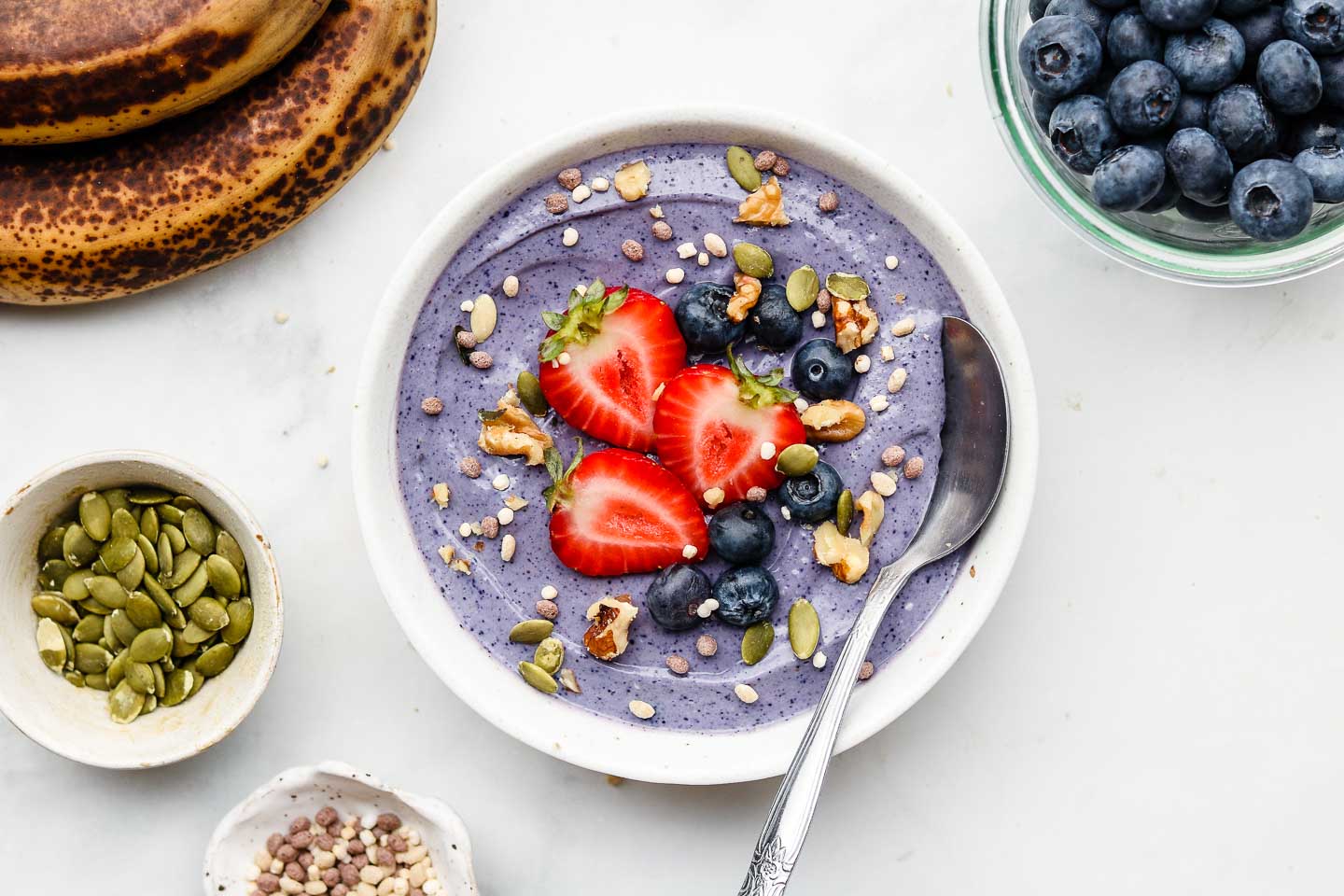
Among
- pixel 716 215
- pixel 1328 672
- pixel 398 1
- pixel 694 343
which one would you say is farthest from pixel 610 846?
pixel 398 1

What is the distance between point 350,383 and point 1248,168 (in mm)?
1044

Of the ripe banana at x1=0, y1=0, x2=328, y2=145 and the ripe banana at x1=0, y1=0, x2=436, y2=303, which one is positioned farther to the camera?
the ripe banana at x1=0, y1=0, x2=436, y2=303

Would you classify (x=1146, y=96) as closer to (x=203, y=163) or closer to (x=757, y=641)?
(x=757, y=641)

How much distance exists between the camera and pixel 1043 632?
4.70ft

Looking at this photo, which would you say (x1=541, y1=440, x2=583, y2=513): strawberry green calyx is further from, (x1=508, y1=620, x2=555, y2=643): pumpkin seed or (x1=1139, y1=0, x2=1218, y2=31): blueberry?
(x1=1139, y1=0, x2=1218, y2=31): blueberry

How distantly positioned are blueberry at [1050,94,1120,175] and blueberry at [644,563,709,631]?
0.60m

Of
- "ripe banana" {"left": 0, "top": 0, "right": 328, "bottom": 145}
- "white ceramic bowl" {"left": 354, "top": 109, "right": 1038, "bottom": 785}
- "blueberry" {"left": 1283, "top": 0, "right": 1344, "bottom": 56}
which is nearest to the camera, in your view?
"blueberry" {"left": 1283, "top": 0, "right": 1344, "bottom": 56}

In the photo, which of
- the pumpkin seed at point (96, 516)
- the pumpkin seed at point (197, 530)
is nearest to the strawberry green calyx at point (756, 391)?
the pumpkin seed at point (197, 530)

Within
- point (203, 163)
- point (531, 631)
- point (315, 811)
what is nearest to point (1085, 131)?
point (531, 631)

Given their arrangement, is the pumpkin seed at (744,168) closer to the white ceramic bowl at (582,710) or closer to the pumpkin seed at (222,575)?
the white ceramic bowl at (582,710)

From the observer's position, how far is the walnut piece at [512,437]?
1.30 meters

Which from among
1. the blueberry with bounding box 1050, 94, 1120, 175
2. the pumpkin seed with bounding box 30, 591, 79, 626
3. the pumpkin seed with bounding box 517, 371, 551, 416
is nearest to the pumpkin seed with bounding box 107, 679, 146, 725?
the pumpkin seed with bounding box 30, 591, 79, 626

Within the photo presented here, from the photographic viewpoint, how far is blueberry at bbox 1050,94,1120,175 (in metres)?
1.08

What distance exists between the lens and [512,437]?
1299 mm
